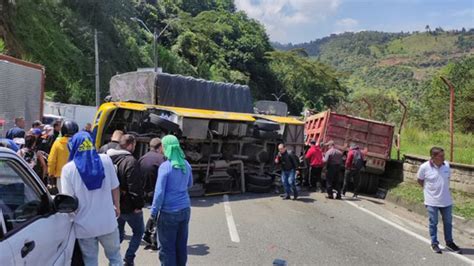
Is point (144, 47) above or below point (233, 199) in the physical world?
above

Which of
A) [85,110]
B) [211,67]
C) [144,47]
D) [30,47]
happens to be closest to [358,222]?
[85,110]

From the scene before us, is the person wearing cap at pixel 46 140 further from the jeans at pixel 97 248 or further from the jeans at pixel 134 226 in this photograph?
the jeans at pixel 97 248

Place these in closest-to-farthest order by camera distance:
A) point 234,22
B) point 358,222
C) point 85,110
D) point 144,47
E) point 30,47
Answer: point 358,222 → point 85,110 → point 30,47 → point 144,47 → point 234,22

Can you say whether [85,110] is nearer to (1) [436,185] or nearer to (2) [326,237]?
(2) [326,237]

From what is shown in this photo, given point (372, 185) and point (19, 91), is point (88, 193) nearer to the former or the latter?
point (19, 91)

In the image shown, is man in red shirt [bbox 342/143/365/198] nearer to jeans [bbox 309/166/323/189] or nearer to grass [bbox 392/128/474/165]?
jeans [bbox 309/166/323/189]

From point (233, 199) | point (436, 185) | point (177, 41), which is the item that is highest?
point (177, 41)

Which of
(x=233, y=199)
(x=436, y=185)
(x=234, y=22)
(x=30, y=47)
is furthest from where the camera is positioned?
(x=234, y=22)

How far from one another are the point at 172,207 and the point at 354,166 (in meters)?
10.3

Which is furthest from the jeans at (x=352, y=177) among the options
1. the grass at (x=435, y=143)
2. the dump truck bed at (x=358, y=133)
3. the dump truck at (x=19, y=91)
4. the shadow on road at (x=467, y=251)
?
the dump truck at (x=19, y=91)

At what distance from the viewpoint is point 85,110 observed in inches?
892

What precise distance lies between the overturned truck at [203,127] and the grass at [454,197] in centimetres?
349

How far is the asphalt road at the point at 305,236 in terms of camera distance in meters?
7.76

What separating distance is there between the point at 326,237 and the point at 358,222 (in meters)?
1.93
